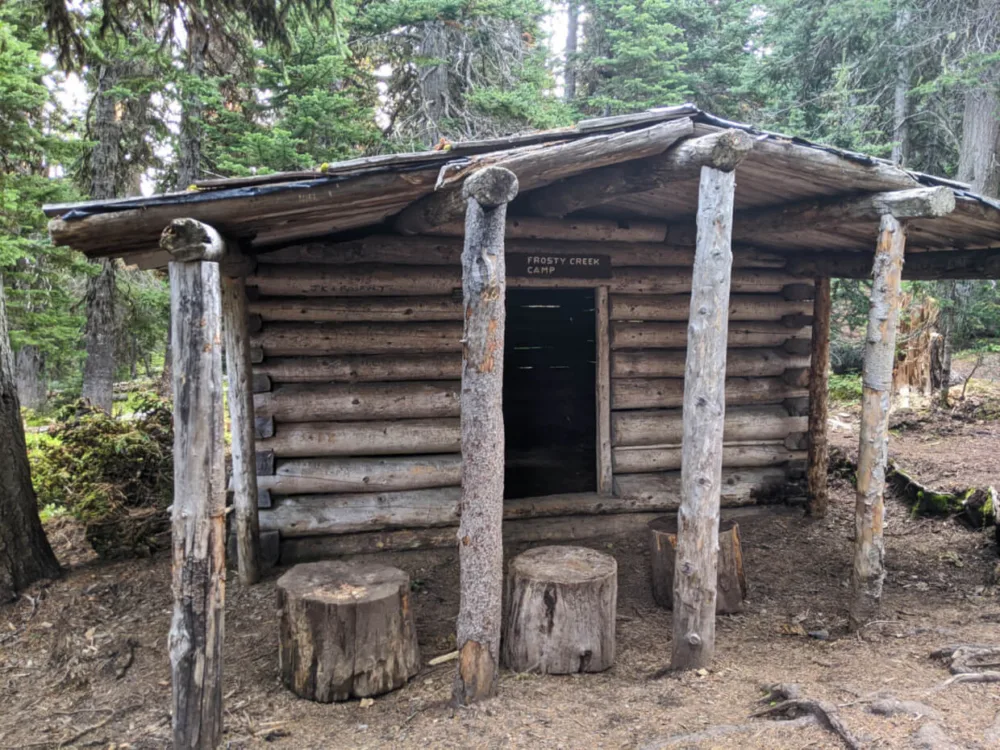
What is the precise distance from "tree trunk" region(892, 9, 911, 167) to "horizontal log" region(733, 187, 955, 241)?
8.12m

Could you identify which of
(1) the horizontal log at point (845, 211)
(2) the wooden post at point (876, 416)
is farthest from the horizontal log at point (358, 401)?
(2) the wooden post at point (876, 416)

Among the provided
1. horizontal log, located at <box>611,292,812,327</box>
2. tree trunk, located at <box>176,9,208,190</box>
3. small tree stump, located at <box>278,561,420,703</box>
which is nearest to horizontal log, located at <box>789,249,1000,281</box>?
horizontal log, located at <box>611,292,812,327</box>

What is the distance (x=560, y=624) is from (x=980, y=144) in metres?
12.0

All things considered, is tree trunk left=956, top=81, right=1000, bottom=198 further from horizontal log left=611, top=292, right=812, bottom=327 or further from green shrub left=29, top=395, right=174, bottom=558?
green shrub left=29, top=395, right=174, bottom=558

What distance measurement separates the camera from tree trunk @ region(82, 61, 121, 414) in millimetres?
9914

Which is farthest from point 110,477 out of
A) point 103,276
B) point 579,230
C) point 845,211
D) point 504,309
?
point 845,211

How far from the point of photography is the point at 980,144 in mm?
11461

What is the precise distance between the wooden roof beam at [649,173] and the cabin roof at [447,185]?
7 centimetres

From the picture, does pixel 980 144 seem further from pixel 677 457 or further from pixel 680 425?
pixel 677 457

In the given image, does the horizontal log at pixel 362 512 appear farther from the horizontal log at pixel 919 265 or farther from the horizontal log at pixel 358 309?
the horizontal log at pixel 919 265

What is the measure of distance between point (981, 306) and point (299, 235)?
11.4 metres

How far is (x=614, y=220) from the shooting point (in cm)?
631

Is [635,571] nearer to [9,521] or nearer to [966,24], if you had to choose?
[9,521]

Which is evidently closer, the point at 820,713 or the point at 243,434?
the point at 820,713
